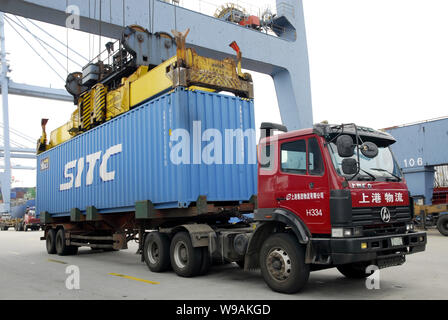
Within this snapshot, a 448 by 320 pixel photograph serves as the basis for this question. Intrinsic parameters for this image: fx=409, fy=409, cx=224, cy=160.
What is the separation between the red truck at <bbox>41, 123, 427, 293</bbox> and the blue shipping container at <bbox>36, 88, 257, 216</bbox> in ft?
4.07

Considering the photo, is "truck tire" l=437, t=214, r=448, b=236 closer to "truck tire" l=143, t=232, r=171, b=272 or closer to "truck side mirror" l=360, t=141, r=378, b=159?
"truck tire" l=143, t=232, r=171, b=272

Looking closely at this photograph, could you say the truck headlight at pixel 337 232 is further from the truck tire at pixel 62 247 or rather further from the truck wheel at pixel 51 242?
the truck wheel at pixel 51 242

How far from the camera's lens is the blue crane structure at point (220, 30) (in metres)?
12.2

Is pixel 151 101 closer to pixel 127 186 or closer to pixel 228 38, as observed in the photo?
pixel 127 186

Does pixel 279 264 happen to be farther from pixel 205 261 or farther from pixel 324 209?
pixel 205 261

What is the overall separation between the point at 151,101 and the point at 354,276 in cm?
500

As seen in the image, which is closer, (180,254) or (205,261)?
(205,261)

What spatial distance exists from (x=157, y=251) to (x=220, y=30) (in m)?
10.1

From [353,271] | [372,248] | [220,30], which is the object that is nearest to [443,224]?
[353,271]

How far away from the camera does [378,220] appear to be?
17.8 feet

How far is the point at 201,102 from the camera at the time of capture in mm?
7820

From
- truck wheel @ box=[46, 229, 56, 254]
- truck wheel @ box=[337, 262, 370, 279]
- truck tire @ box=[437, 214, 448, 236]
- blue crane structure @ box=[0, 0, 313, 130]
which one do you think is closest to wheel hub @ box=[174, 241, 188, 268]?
truck wheel @ box=[337, 262, 370, 279]

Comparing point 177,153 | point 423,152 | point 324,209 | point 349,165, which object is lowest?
point 324,209

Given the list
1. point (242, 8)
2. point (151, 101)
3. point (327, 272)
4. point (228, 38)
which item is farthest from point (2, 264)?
point (242, 8)
